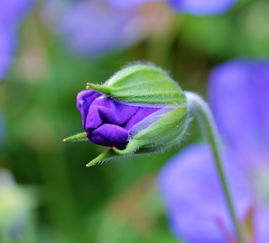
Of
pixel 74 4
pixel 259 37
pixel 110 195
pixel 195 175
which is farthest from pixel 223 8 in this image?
pixel 74 4

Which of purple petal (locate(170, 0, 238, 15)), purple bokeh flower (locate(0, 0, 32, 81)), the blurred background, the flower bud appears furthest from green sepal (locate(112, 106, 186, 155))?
purple bokeh flower (locate(0, 0, 32, 81))

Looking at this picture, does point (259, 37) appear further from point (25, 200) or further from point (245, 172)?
point (25, 200)

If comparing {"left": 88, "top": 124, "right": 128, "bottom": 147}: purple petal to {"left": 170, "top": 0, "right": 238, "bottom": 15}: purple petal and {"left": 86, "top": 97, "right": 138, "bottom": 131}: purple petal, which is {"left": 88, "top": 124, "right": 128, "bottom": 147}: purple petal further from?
{"left": 170, "top": 0, "right": 238, "bottom": 15}: purple petal

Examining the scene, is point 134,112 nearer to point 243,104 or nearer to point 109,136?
point 109,136

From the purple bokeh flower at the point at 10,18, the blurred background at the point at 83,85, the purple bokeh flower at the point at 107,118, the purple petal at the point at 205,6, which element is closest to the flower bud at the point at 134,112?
the purple bokeh flower at the point at 107,118

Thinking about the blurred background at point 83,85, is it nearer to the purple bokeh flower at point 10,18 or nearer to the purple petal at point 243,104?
the purple bokeh flower at point 10,18

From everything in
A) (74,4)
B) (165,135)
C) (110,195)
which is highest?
(74,4)
